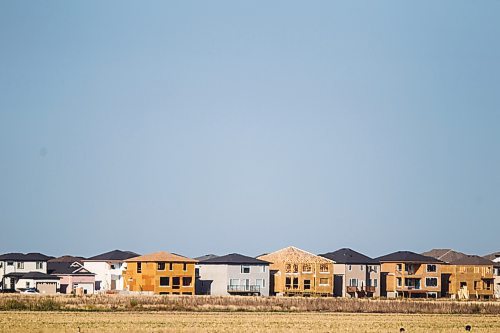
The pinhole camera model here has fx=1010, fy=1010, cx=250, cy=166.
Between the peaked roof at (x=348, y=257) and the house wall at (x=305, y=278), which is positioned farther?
the peaked roof at (x=348, y=257)

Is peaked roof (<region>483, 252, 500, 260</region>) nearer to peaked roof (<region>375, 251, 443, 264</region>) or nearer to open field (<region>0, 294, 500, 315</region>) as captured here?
peaked roof (<region>375, 251, 443, 264</region>)

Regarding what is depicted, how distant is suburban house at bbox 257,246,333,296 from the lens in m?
116

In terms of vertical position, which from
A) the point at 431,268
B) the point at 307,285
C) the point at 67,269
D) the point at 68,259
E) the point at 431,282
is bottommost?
the point at 307,285

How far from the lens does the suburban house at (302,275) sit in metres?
116

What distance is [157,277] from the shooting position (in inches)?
4237

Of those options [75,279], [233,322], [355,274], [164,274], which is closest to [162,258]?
[164,274]

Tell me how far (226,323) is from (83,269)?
2646 inches

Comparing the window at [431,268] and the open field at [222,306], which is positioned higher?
the window at [431,268]

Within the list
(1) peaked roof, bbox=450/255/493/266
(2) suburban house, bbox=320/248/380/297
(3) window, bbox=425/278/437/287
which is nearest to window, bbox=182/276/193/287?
(2) suburban house, bbox=320/248/380/297

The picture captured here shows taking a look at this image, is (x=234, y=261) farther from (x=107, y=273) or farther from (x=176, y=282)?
(x=107, y=273)

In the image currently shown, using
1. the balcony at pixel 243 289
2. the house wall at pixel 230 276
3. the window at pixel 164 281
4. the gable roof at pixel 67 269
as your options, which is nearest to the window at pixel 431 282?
the house wall at pixel 230 276

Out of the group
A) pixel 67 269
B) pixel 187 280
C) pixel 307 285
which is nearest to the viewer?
pixel 187 280

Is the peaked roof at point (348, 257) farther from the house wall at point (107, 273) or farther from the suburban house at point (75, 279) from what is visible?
the suburban house at point (75, 279)

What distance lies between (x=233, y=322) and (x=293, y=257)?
6563 centimetres
